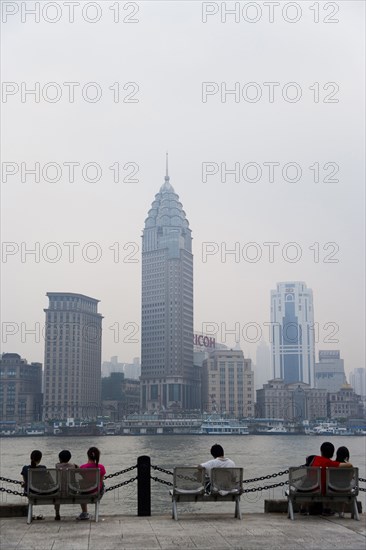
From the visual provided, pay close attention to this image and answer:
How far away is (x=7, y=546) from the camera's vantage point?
11375 millimetres

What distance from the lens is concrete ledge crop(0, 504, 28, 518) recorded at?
1448 cm

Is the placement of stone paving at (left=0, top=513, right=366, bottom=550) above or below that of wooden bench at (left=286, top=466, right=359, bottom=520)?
below

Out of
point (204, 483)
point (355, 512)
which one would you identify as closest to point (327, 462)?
point (355, 512)

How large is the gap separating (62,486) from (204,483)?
104 inches

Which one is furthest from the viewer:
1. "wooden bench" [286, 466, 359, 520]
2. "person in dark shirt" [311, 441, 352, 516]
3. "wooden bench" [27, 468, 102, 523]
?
"person in dark shirt" [311, 441, 352, 516]

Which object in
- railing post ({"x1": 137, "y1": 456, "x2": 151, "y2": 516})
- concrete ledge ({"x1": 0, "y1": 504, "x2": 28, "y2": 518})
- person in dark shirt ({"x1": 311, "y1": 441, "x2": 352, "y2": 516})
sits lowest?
concrete ledge ({"x1": 0, "y1": 504, "x2": 28, "y2": 518})

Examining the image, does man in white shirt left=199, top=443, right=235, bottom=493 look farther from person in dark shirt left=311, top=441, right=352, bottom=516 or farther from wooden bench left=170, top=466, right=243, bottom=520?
person in dark shirt left=311, top=441, right=352, bottom=516

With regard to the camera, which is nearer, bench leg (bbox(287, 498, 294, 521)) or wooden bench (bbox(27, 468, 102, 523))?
→ wooden bench (bbox(27, 468, 102, 523))

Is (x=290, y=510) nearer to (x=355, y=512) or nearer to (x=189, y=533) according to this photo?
(x=355, y=512)

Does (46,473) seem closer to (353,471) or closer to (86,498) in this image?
(86,498)

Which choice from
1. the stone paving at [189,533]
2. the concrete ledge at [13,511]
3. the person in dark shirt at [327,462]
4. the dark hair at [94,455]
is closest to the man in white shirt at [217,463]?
the stone paving at [189,533]

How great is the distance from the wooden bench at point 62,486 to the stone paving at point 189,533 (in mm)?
443

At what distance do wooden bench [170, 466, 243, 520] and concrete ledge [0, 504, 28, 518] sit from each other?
119 inches

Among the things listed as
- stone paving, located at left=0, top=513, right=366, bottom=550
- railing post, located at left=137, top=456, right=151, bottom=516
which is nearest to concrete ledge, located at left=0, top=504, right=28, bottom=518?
stone paving, located at left=0, top=513, right=366, bottom=550
